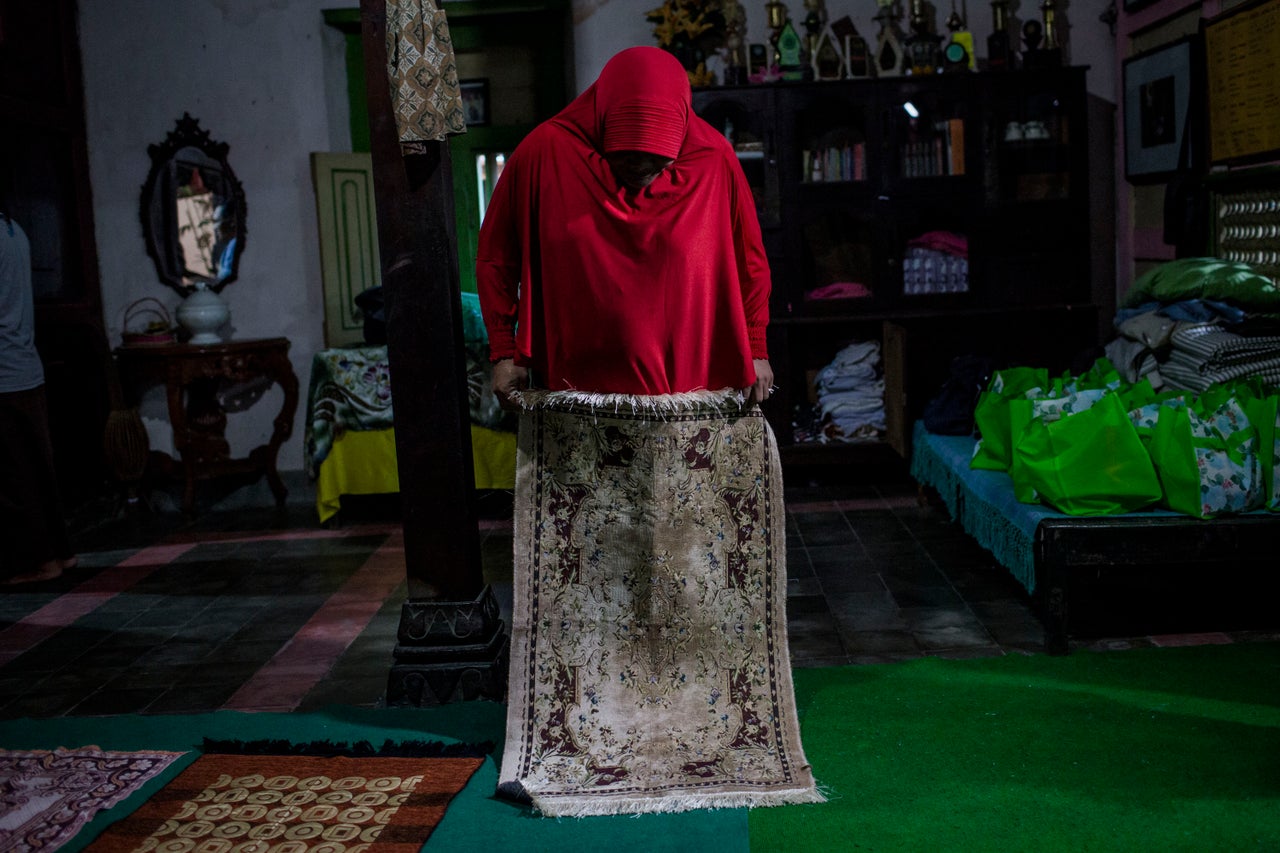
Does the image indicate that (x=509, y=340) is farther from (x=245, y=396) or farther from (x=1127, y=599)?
(x=245, y=396)

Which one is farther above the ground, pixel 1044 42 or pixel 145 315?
pixel 1044 42

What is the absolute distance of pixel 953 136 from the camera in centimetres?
603

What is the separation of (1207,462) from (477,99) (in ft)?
17.9

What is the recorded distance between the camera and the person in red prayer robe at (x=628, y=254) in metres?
2.63

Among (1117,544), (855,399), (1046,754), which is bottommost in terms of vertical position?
(1046,754)

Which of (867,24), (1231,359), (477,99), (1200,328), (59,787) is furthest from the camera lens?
(477,99)

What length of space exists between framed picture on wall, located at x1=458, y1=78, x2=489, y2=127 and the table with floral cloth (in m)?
2.43

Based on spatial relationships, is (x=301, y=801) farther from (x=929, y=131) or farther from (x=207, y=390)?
(x=929, y=131)

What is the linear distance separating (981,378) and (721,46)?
256 centimetres

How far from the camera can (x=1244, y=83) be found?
4.89 meters

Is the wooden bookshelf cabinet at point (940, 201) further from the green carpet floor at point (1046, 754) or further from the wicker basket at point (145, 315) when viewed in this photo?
the wicker basket at point (145, 315)

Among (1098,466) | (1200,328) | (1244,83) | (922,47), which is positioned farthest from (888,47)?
(1098,466)

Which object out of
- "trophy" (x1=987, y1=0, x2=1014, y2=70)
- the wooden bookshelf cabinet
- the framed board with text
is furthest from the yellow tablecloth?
the framed board with text

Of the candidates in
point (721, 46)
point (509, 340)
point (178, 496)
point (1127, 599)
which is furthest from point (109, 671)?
point (721, 46)
